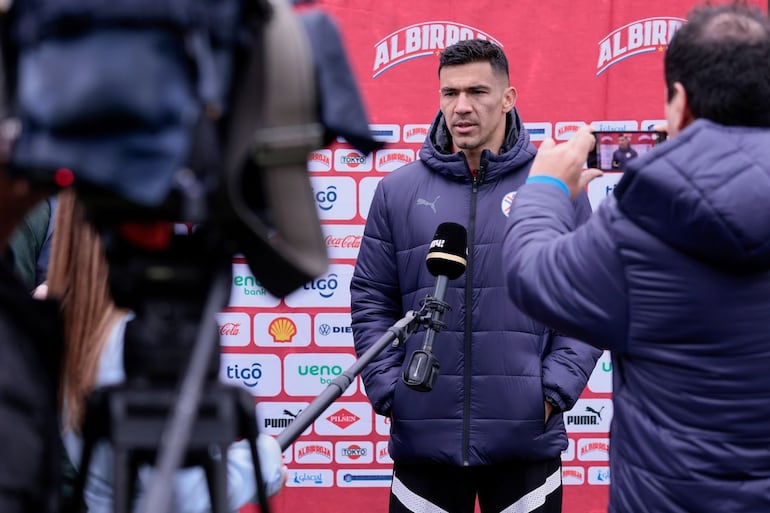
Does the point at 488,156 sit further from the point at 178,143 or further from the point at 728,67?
the point at 178,143

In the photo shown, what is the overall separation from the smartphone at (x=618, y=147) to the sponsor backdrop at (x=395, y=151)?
86 millimetres

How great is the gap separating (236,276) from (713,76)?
2.40m

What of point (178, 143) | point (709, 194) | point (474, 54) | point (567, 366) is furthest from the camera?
point (474, 54)

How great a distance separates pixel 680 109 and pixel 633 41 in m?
2.01

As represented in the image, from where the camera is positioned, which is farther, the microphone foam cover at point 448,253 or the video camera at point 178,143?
the microphone foam cover at point 448,253

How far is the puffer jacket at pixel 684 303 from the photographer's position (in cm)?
145

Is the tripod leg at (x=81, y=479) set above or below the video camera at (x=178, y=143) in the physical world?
below

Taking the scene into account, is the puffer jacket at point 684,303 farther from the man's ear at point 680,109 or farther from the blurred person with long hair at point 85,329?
the blurred person with long hair at point 85,329

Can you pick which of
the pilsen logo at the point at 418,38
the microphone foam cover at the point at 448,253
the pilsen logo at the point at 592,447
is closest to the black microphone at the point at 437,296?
the microphone foam cover at the point at 448,253

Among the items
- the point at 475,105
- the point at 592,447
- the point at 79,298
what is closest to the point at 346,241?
the point at 475,105

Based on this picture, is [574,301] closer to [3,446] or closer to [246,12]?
[246,12]

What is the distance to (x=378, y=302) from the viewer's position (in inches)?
110

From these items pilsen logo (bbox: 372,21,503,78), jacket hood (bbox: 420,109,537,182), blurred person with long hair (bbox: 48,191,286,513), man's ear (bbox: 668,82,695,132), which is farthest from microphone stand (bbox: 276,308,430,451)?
pilsen logo (bbox: 372,21,503,78)

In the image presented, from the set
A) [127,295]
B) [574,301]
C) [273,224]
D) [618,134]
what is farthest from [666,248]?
[618,134]
